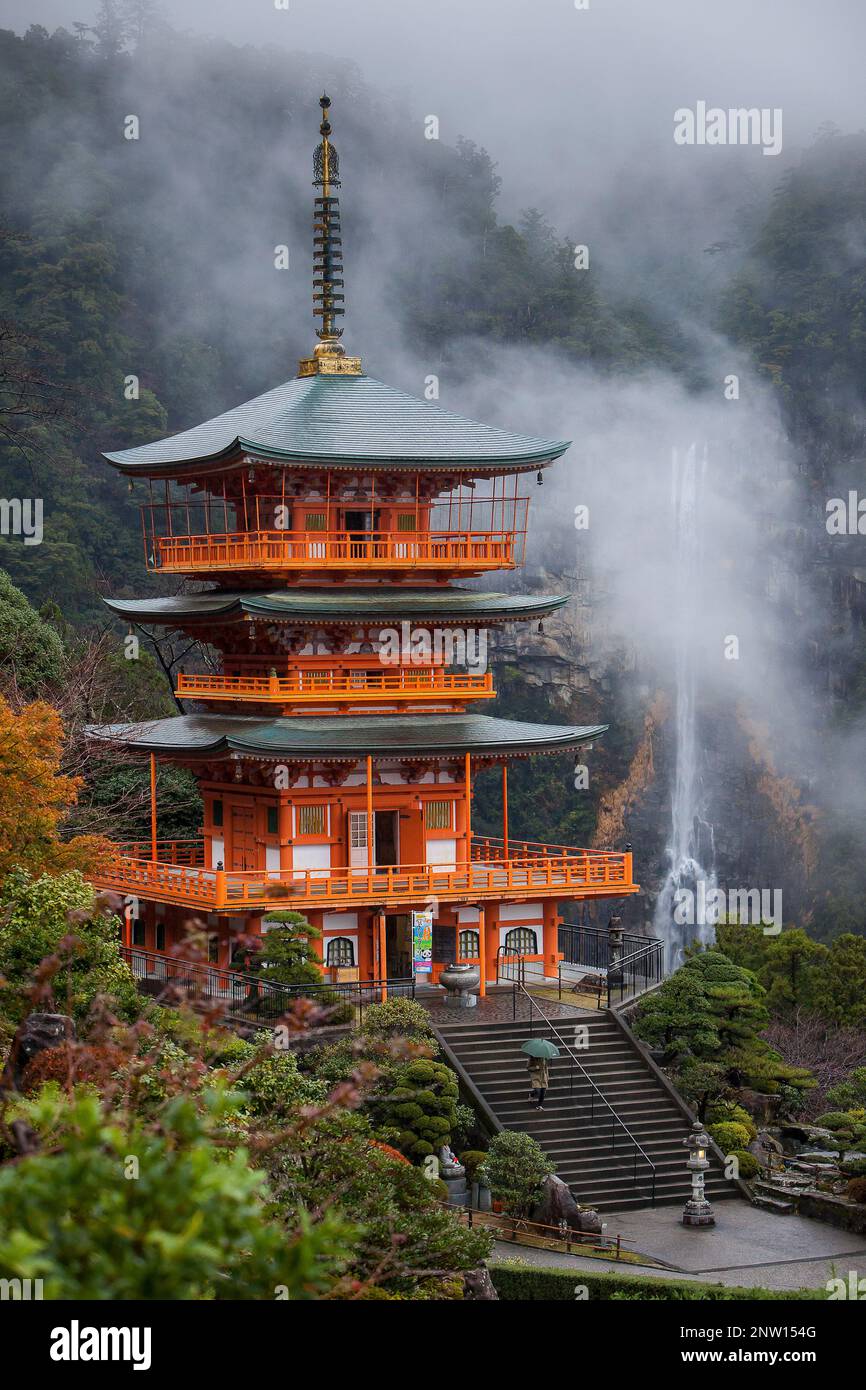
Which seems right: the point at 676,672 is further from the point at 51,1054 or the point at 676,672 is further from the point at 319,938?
the point at 51,1054

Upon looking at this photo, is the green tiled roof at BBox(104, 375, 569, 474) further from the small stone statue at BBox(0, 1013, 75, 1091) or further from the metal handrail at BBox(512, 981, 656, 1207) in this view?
the small stone statue at BBox(0, 1013, 75, 1091)

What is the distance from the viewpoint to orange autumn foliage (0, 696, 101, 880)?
27.9 meters

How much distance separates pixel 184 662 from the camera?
65.3 metres

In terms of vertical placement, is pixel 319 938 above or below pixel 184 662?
below

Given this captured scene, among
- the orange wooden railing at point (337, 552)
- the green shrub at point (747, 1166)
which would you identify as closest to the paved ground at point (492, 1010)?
the green shrub at point (747, 1166)

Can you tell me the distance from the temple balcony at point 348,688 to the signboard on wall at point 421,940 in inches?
141

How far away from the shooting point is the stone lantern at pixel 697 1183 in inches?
1042

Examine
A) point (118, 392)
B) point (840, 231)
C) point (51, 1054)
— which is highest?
point (840, 231)

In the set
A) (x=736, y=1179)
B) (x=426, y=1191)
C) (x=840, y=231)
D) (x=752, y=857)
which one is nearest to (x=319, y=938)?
(x=736, y=1179)

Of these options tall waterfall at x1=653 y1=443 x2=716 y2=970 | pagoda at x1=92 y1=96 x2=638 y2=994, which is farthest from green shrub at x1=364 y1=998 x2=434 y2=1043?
tall waterfall at x1=653 y1=443 x2=716 y2=970

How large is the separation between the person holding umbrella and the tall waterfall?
4631 cm

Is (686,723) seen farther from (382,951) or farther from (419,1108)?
(419,1108)

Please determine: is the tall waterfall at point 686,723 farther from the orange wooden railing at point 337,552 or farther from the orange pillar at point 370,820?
the orange pillar at point 370,820
